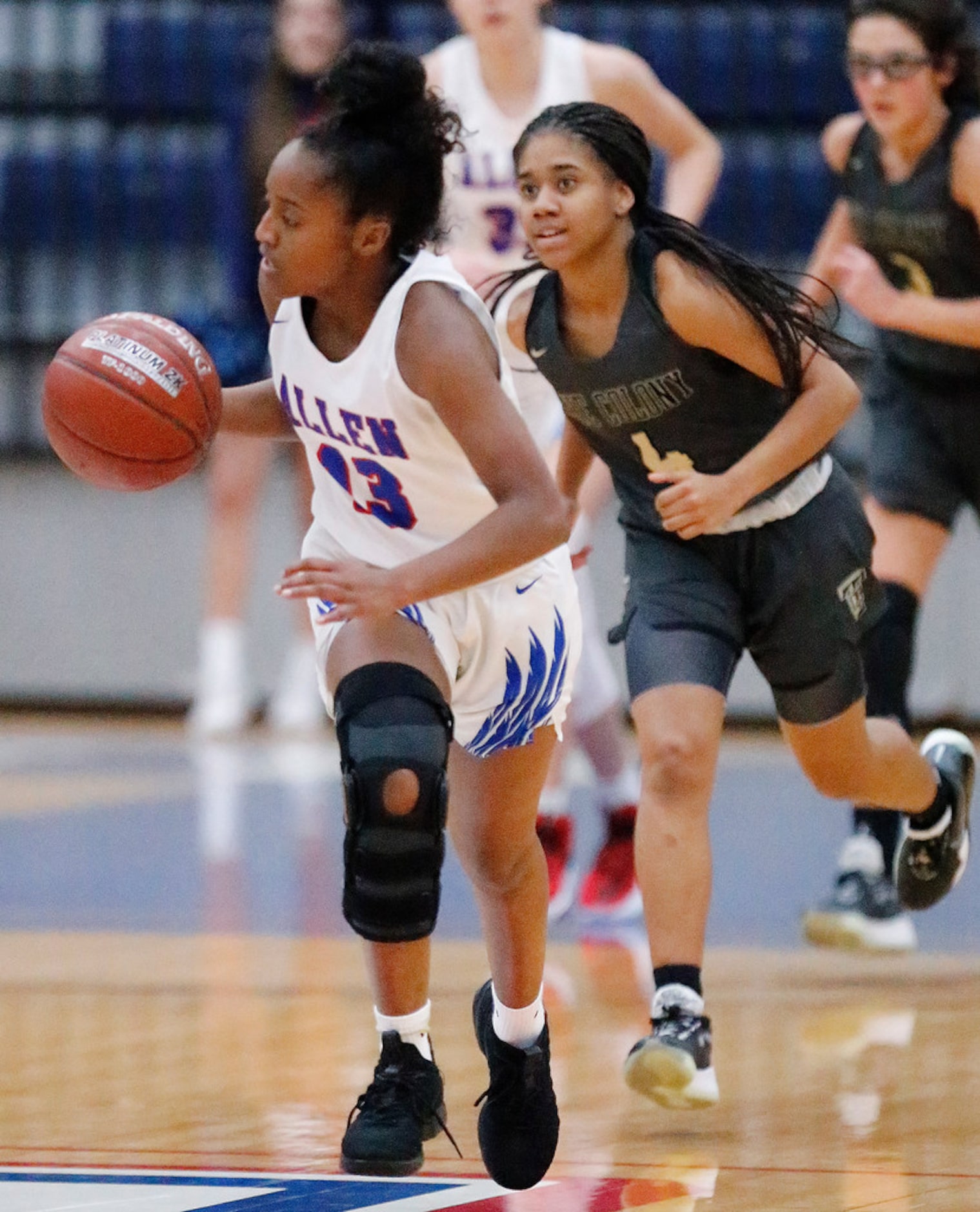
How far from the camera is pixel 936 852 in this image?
4.56m

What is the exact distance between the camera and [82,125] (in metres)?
10.5

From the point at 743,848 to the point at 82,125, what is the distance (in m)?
5.47

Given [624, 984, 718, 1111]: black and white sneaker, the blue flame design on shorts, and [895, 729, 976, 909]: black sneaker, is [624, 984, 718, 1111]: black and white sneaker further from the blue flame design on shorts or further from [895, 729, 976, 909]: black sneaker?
[895, 729, 976, 909]: black sneaker

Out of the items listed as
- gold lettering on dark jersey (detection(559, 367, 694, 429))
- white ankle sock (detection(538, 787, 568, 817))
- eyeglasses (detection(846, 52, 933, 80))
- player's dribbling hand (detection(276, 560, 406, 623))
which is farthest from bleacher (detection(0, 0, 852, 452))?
player's dribbling hand (detection(276, 560, 406, 623))

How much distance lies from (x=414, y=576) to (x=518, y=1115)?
0.71m

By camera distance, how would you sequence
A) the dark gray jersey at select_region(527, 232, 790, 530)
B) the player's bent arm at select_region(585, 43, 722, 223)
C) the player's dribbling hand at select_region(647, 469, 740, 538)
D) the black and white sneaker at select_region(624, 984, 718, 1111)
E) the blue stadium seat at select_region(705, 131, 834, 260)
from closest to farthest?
1. the black and white sneaker at select_region(624, 984, 718, 1111)
2. the player's dribbling hand at select_region(647, 469, 740, 538)
3. the dark gray jersey at select_region(527, 232, 790, 530)
4. the player's bent arm at select_region(585, 43, 722, 223)
5. the blue stadium seat at select_region(705, 131, 834, 260)

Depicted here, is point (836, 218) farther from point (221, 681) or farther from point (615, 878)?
point (221, 681)

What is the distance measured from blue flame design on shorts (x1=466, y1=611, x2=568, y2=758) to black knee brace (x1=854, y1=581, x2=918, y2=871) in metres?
1.77

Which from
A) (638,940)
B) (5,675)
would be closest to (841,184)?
(638,940)

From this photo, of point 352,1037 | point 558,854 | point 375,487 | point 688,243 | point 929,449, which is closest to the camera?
point 375,487

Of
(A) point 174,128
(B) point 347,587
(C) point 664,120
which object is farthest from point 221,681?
(B) point 347,587

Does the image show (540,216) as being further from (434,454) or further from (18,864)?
(18,864)

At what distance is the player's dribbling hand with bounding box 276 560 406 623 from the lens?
3.02 metres

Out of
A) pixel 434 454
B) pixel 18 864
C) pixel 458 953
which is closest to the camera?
pixel 434 454
